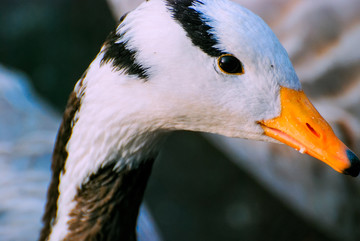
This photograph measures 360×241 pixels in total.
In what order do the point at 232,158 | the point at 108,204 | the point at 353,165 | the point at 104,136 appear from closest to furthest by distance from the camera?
the point at 353,165, the point at 104,136, the point at 108,204, the point at 232,158

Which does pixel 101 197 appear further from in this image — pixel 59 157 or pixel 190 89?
pixel 190 89

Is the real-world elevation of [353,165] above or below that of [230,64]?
below

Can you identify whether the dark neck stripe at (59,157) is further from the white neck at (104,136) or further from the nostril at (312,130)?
the nostril at (312,130)

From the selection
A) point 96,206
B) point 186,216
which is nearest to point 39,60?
point 186,216

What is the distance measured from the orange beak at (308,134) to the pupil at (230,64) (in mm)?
109

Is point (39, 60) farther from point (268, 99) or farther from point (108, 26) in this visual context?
point (268, 99)

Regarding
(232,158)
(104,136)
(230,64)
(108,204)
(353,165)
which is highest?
(230,64)

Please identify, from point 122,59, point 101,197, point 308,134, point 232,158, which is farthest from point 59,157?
point 232,158

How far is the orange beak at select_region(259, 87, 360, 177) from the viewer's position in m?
0.88

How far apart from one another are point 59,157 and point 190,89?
1.52 feet

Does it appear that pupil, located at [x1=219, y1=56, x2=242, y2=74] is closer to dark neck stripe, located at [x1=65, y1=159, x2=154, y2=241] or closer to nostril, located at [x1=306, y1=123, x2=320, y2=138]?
nostril, located at [x1=306, y1=123, x2=320, y2=138]

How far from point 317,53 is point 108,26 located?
194 centimetres

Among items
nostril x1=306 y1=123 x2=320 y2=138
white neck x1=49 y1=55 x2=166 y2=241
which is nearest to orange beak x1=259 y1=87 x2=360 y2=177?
nostril x1=306 y1=123 x2=320 y2=138

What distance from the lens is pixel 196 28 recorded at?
0.87 metres
